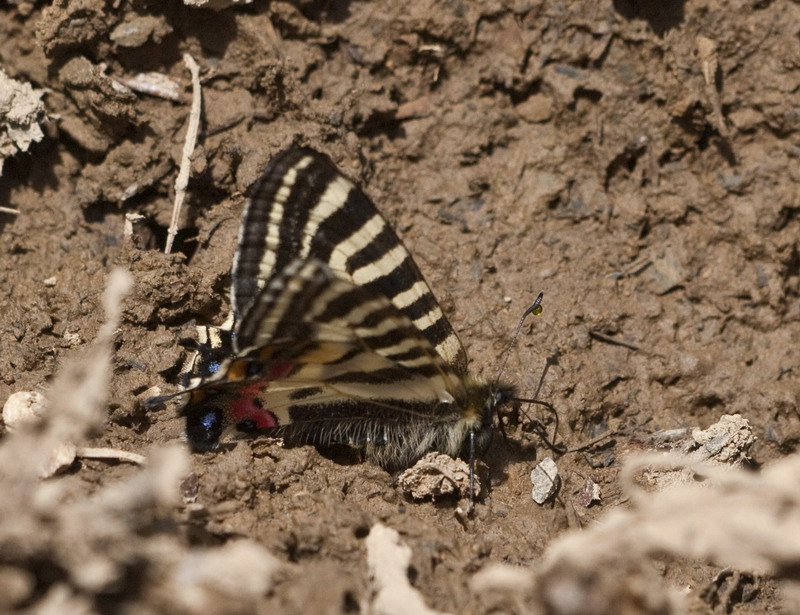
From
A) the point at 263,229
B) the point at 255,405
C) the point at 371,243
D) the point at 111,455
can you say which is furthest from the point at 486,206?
the point at 111,455

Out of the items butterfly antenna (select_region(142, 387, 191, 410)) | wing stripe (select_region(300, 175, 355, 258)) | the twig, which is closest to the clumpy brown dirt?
the twig

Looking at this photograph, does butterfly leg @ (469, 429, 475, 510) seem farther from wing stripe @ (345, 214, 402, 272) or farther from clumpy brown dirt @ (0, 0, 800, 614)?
wing stripe @ (345, 214, 402, 272)

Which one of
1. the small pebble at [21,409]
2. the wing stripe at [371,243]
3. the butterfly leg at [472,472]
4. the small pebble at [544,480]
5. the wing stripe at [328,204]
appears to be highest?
the wing stripe at [328,204]

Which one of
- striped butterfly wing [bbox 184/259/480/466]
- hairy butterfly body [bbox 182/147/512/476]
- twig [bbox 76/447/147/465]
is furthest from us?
hairy butterfly body [bbox 182/147/512/476]

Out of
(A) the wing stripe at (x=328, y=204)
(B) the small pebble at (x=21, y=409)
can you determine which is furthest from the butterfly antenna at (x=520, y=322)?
(B) the small pebble at (x=21, y=409)

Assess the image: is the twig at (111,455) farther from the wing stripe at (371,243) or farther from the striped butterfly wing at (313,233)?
the wing stripe at (371,243)
